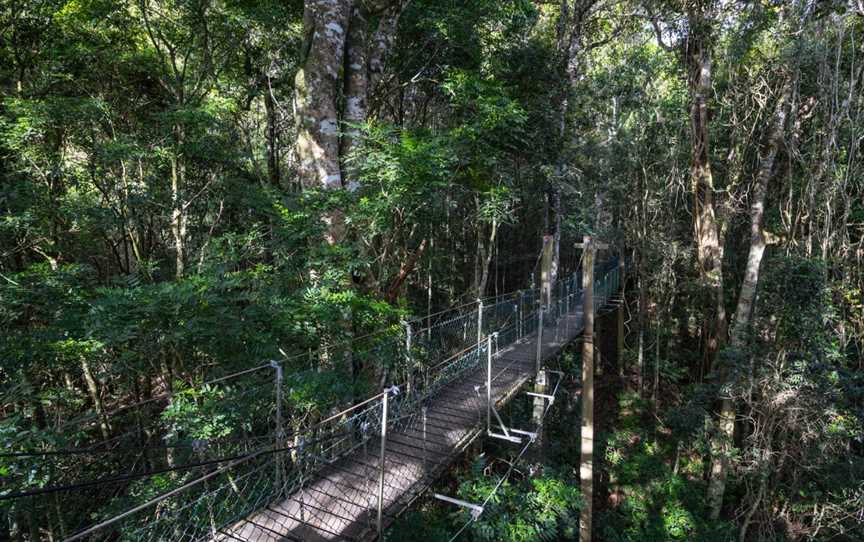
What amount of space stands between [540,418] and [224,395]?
3.37m

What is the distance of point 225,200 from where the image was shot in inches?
230

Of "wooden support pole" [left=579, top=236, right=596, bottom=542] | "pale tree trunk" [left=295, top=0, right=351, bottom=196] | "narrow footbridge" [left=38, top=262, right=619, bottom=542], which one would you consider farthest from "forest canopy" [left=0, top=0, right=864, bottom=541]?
"wooden support pole" [left=579, top=236, right=596, bottom=542]

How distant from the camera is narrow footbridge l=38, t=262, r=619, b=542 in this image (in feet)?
7.15

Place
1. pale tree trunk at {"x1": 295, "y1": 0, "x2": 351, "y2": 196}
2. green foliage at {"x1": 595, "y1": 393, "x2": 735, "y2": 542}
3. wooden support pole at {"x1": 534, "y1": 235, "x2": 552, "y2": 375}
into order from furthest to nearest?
green foliage at {"x1": 595, "y1": 393, "x2": 735, "y2": 542}
wooden support pole at {"x1": 534, "y1": 235, "x2": 552, "y2": 375}
pale tree trunk at {"x1": 295, "y1": 0, "x2": 351, "y2": 196}

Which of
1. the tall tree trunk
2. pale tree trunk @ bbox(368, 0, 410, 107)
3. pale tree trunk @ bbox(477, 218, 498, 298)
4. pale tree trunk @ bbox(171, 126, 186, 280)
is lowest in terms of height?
pale tree trunk @ bbox(477, 218, 498, 298)

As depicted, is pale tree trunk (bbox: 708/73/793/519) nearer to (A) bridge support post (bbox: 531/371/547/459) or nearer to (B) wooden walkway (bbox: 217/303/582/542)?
(A) bridge support post (bbox: 531/371/547/459)

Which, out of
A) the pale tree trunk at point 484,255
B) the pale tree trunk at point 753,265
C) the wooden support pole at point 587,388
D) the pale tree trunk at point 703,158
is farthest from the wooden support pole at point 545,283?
the pale tree trunk at point 703,158

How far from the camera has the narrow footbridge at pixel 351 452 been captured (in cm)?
218

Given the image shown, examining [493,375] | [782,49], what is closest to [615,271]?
[782,49]

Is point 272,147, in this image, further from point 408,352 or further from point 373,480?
point 373,480

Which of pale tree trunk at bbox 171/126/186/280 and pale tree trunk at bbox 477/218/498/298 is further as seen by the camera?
pale tree trunk at bbox 477/218/498/298

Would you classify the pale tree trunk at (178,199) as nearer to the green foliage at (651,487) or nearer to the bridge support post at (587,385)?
the bridge support post at (587,385)

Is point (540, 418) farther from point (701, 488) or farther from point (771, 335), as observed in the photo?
point (701, 488)

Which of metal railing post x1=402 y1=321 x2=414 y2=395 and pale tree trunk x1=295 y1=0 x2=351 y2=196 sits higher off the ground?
pale tree trunk x1=295 y1=0 x2=351 y2=196
